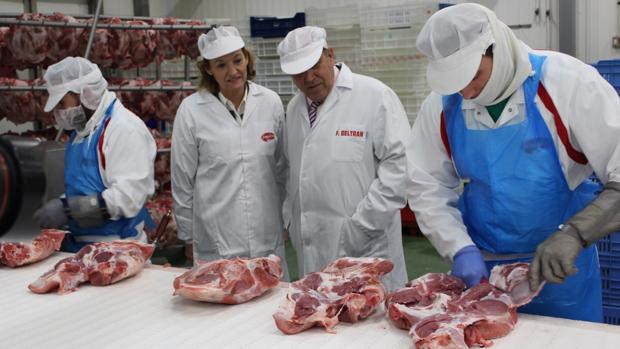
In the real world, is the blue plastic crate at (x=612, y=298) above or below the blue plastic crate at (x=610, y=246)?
below

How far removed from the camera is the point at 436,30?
236 centimetres

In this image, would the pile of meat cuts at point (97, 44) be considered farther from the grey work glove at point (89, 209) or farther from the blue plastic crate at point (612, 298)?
the blue plastic crate at point (612, 298)

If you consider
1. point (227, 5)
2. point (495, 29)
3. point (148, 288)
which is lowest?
point (148, 288)

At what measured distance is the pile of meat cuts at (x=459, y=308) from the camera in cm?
204

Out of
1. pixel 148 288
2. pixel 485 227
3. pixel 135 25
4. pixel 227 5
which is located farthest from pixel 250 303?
pixel 227 5

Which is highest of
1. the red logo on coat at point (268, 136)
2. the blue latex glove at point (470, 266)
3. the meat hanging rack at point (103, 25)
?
the meat hanging rack at point (103, 25)

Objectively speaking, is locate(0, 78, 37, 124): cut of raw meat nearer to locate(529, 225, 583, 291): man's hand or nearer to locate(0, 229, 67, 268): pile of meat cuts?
locate(0, 229, 67, 268): pile of meat cuts

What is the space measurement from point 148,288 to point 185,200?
46.7 inches

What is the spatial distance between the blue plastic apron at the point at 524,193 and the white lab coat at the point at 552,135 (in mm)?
36

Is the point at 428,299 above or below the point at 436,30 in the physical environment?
below

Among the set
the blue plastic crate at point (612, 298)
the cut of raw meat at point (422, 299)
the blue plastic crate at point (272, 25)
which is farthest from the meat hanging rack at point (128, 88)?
the cut of raw meat at point (422, 299)

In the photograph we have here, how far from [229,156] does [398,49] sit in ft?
13.7

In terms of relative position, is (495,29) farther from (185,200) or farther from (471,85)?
(185,200)

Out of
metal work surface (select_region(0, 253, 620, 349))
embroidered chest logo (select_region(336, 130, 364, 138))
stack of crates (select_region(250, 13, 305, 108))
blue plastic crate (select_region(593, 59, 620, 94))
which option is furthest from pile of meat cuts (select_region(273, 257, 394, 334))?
stack of crates (select_region(250, 13, 305, 108))
